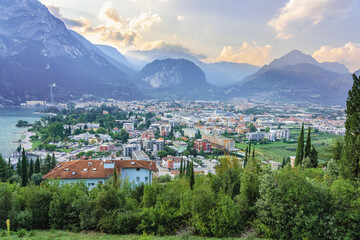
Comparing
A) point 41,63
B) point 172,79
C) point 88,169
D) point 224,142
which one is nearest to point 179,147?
point 224,142

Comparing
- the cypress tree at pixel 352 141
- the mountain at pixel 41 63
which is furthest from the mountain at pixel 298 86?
the cypress tree at pixel 352 141

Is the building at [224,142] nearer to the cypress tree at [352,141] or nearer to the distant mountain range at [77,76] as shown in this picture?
the cypress tree at [352,141]

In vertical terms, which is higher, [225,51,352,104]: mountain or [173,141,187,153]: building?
[225,51,352,104]: mountain

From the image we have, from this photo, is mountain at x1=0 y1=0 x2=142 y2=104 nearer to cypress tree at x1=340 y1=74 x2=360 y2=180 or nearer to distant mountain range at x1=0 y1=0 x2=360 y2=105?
distant mountain range at x1=0 y1=0 x2=360 y2=105

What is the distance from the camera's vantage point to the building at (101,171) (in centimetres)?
1358

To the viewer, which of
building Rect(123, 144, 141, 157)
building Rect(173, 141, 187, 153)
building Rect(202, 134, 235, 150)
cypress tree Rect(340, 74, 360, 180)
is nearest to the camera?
cypress tree Rect(340, 74, 360, 180)

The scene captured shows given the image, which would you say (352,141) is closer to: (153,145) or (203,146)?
(203,146)

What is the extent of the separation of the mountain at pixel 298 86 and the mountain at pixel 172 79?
24.3 meters

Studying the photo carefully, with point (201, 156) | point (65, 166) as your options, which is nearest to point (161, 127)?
point (201, 156)

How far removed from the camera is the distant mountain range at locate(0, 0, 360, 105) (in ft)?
340

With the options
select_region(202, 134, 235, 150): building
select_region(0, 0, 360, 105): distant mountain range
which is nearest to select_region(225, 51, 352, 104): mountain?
select_region(0, 0, 360, 105): distant mountain range

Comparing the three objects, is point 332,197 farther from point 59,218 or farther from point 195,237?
point 59,218

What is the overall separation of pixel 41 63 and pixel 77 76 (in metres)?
16.7

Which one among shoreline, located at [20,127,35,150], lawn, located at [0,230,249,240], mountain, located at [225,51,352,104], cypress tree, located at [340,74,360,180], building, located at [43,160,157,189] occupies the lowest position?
shoreline, located at [20,127,35,150]
